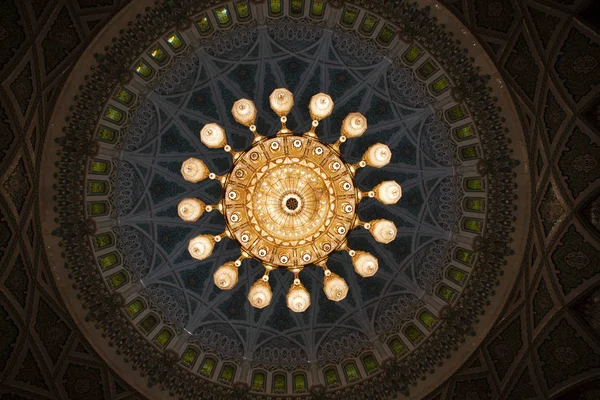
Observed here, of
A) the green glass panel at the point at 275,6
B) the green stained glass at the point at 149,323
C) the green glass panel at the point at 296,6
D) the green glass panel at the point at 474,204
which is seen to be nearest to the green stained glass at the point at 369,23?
the green glass panel at the point at 296,6

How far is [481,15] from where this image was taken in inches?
473

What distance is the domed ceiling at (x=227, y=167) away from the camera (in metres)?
13.1

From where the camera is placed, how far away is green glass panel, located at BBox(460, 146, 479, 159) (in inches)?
555

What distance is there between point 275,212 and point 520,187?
668 centimetres

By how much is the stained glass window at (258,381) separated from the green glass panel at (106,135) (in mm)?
8735

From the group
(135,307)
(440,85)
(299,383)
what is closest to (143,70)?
(135,307)

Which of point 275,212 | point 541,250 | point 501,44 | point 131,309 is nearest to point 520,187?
point 541,250

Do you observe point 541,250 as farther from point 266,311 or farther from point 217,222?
point 217,222

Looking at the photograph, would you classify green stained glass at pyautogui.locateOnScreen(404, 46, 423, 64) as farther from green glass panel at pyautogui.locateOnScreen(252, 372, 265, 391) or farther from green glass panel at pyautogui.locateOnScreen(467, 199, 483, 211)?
green glass panel at pyautogui.locateOnScreen(252, 372, 265, 391)

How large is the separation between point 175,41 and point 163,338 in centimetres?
920

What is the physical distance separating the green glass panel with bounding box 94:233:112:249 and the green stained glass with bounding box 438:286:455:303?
10.5 meters

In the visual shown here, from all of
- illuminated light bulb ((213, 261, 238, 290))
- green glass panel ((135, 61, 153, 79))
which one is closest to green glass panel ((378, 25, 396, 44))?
green glass panel ((135, 61, 153, 79))

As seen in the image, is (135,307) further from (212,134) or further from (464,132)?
(464,132)

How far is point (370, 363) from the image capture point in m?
15.8
